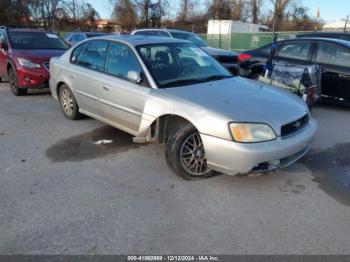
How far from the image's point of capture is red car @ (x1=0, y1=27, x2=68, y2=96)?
26.2 ft

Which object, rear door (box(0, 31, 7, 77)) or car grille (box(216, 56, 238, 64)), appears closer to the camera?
rear door (box(0, 31, 7, 77))

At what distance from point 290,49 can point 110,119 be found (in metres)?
4.93

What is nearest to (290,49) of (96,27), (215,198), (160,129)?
(160,129)

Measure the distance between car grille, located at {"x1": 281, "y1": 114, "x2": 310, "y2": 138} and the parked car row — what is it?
1 centimetres

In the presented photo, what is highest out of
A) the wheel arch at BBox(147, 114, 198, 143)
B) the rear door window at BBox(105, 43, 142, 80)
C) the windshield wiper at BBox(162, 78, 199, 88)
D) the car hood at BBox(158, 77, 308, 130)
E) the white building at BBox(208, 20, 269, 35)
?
the white building at BBox(208, 20, 269, 35)

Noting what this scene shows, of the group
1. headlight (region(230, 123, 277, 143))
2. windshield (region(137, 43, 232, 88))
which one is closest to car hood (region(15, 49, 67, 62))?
windshield (region(137, 43, 232, 88))

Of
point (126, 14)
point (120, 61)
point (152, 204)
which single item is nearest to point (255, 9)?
point (126, 14)

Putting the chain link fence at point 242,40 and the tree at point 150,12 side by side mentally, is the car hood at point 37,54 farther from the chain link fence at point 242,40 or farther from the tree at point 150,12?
the tree at point 150,12

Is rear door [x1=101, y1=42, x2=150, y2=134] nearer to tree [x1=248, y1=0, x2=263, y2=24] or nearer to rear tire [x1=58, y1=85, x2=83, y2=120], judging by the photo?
rear tire [x1=58, y1=85, x2=83, y2=120]

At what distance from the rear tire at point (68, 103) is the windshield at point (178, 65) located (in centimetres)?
191

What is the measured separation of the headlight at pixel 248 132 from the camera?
11.3 ft

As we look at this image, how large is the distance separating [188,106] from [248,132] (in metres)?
0.74

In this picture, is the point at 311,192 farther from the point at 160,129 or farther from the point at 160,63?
the point at 160,63

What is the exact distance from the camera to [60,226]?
3.04 meters
